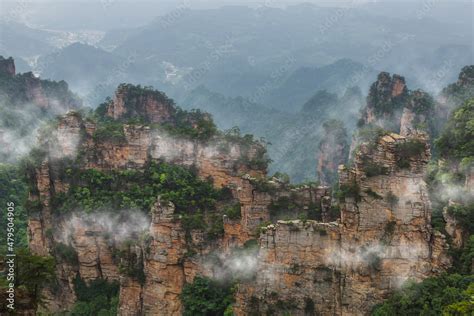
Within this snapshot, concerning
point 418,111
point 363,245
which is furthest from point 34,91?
point 363,245

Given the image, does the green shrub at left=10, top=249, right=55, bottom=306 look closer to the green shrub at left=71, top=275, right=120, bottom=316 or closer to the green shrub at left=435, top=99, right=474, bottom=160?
the green shrub at left=71, top=275, right=120, bottom=316

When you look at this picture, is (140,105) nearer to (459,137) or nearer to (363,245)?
(459,137)

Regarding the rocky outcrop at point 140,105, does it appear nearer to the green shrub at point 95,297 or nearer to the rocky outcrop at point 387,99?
the rocky outcrop at point 387,99

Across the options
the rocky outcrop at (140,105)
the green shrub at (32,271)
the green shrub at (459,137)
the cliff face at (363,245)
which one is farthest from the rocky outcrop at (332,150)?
the green shrub at (32,271)

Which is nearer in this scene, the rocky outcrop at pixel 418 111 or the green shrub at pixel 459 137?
the green shrub at pixel 459 137

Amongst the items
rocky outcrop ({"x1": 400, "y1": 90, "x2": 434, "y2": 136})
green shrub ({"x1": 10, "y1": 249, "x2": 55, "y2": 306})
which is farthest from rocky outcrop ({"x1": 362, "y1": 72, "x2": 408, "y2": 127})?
green shrub ({"x1": 10, "y1": 249, "x2": 55, "y2": 306})

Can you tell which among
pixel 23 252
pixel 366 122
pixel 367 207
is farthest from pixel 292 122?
pixel 23 252
